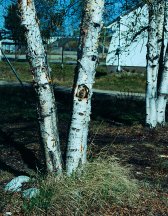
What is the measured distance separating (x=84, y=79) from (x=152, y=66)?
514cm

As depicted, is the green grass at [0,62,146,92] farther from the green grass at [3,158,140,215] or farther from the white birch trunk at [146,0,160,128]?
the green grass at [3,158,140,215]

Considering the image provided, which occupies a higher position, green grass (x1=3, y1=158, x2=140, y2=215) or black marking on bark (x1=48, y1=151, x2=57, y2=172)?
black marking on bark (x1=48, y1=151, x2=57, y2=172)

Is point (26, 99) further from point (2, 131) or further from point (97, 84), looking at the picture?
point (97, 84)

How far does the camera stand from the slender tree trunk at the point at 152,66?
34.9 ft

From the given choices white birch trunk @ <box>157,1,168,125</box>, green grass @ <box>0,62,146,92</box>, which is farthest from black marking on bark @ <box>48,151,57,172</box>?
green grass @ <box>0,62,146,92</box>

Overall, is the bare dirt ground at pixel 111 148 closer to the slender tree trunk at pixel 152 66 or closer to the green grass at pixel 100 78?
the slender tree trunk at pixel 152 66

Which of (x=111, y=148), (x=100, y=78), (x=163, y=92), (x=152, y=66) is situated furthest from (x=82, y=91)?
(x=100, y=78)

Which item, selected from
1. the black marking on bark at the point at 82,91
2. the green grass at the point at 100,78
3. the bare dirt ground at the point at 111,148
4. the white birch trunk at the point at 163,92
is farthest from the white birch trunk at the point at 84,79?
the green grass at the point at 100,78

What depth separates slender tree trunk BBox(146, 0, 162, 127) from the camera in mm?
10641

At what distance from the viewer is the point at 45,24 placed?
880 centimetres

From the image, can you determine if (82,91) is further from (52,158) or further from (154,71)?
(154,71)

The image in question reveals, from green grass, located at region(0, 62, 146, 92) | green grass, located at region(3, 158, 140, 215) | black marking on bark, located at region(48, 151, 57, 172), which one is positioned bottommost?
green grass, located at region(0, 62, 146, 92)

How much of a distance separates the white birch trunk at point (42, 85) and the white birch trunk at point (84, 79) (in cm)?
22

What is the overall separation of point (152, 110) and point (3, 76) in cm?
1866
